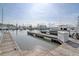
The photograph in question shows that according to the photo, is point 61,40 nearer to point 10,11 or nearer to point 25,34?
point 25,34

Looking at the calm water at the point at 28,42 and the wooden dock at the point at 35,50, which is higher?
the calm water at the point at 28,42

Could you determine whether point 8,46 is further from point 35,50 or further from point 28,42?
point 35,50

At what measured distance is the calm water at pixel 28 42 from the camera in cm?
249

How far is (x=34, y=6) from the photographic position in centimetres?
247

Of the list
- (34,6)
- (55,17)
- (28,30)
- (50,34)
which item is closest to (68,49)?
(50,34)

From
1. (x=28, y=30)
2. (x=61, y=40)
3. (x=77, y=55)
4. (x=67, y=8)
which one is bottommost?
(x=77, y=55)

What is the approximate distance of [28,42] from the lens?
2.51 meters

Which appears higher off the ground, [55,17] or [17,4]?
[17,4]

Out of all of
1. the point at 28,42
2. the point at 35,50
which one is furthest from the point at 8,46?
the point at 35,50

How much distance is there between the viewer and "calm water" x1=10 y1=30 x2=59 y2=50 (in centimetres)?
249

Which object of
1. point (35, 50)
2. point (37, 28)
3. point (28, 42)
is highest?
point (37, 28)

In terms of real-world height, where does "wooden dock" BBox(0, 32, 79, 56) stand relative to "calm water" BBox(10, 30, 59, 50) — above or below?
→ below

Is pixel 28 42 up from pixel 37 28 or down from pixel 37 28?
down

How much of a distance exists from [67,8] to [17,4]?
2.80 ft
